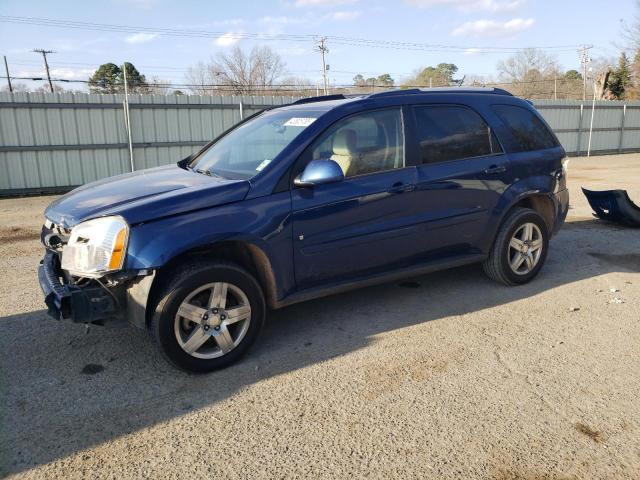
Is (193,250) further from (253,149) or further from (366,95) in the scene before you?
(366,95)

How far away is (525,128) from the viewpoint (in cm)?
525

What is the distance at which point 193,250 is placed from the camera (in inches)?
139

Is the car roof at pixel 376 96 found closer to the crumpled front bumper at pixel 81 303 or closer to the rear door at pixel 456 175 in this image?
the rear door at pixel 456 175

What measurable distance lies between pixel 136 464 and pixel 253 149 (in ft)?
8.25

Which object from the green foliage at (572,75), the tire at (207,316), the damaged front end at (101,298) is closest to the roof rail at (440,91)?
the tire at (207,316)

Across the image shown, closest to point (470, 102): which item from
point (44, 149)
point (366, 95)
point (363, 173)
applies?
point (366, 95)

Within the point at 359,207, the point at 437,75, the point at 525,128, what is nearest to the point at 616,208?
the point at 525,128

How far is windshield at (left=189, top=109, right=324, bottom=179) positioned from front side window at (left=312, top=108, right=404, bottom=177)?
0.22m

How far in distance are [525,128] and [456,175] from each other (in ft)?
→ 3.86

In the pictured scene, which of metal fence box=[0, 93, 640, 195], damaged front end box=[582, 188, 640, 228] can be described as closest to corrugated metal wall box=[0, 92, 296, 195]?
metal fence box=[0, 93, 640, 195]

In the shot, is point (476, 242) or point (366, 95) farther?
point (476, 242)

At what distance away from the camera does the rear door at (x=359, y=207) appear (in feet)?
12.7

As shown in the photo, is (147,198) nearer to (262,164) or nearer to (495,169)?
(262,164)

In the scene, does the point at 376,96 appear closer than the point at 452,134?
Yes
